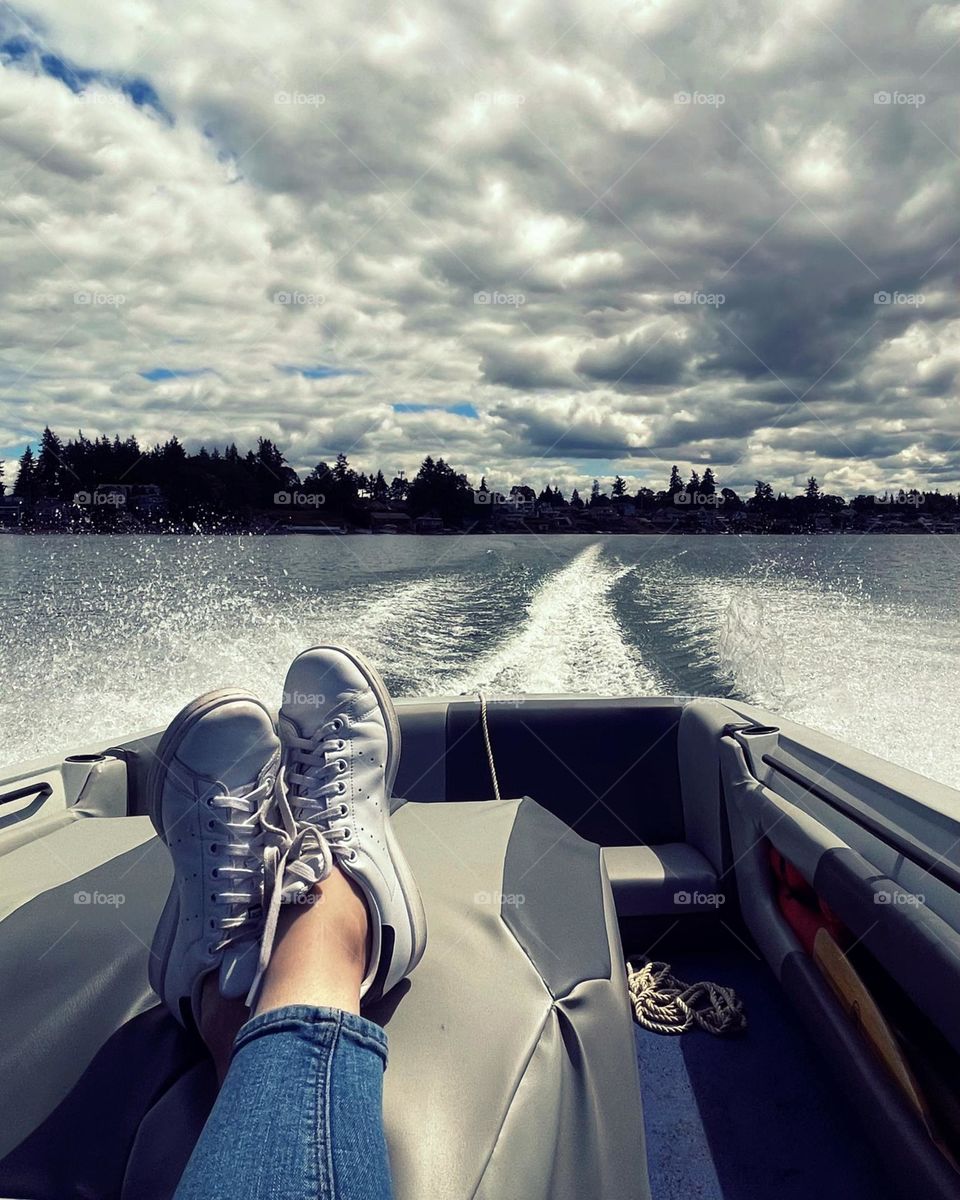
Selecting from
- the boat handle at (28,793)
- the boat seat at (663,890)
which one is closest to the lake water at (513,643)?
the boat seat at (663,890)

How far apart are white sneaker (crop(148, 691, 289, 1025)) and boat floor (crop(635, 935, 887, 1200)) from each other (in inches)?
28.9

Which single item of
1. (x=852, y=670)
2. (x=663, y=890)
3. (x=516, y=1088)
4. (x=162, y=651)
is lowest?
(x=162, y=651)

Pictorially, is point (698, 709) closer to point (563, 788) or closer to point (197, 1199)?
point (563, 788)

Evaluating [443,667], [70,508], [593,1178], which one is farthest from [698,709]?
[70,508]

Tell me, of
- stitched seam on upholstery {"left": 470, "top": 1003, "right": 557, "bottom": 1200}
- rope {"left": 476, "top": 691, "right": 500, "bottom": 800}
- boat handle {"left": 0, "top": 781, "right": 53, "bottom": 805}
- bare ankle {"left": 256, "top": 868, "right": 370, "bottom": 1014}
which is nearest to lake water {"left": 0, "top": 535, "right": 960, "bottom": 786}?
rope {"left": 476, "top": 691, "right": 500, "bottom": 800}

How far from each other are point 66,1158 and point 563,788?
1290 mm

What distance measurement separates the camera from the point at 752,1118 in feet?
3.81

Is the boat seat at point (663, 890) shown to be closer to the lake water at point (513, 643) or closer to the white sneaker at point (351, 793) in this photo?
the white sneaker at point (351, 793)

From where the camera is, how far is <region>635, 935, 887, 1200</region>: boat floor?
3.42 feet

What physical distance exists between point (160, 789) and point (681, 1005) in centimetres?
108

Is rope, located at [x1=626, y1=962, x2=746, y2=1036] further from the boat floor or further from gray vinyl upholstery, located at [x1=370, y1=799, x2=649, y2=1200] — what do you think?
gray vinyl upholstery, located at [x1=370, y1=799, x2=649, y2=1200]

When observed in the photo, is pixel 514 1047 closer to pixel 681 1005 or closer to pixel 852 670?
pixel 681 1005

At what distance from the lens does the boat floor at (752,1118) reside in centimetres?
104

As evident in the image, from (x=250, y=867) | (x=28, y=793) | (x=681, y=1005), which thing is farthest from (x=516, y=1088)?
(x=28, y=793)
